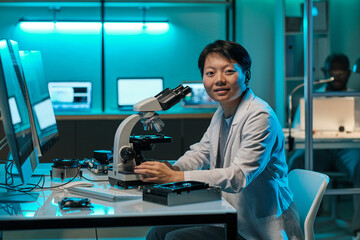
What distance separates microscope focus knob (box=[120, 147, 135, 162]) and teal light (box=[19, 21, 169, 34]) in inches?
119

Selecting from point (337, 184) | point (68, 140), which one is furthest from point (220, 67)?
point (337, 184)

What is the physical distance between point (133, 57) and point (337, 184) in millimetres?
2307

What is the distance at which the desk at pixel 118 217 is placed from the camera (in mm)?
1225

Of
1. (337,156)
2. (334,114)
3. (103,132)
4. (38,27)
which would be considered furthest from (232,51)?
(38,27)

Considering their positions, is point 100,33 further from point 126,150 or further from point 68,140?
point 126,150

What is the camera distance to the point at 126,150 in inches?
64.7

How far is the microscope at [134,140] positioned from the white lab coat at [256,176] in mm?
205

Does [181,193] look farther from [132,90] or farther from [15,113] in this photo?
[132,90]

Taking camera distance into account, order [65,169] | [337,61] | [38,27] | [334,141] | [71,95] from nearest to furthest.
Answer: [65,169], [334,141], [337,61], [71,95], [38,27]

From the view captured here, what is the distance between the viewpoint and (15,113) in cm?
137

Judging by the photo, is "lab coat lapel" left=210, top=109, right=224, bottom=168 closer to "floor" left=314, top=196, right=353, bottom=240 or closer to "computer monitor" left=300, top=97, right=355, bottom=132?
"floor" left=314, top=196, right=353, bottom=240

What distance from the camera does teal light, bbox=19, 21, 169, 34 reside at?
4.46 meters

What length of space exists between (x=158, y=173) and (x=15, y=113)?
51cm

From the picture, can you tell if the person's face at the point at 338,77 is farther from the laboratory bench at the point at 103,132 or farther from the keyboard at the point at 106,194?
the keyboard at the point at 106,194
